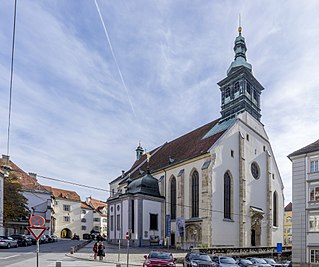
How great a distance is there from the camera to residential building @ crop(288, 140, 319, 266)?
28453 millimetres

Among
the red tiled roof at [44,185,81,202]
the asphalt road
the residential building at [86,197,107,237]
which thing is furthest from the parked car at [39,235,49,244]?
the residential building at [86,197,107,237]

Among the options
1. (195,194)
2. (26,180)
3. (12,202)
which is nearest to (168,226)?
→ (195,194)

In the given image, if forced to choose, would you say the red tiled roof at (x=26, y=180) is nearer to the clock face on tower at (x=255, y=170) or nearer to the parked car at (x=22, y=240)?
the parked car at (x=22, y=240)

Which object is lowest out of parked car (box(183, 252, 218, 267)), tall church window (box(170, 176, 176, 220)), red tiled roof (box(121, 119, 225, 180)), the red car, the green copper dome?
parked car (box(183, 252, 218, 267))

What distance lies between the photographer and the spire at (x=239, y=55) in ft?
166

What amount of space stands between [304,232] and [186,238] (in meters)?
16.6

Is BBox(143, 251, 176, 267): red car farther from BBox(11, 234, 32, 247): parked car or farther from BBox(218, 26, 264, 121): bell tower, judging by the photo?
BBox(218, 26, 264, 121): bell tower

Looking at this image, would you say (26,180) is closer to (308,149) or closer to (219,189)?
(219,189)

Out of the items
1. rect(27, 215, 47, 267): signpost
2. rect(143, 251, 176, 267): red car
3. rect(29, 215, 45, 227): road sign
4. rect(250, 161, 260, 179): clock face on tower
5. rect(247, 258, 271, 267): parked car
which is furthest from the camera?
rect(250, 161, 260, 179): clock face on tower

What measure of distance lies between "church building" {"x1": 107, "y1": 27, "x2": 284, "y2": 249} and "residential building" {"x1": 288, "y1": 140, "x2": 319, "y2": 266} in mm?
11613

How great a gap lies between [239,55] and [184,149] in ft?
53.4

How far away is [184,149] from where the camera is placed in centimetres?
5034

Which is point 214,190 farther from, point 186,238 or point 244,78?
point 244,78

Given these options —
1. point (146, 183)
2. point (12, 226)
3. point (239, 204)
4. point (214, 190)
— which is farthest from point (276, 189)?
point (12, 226)
